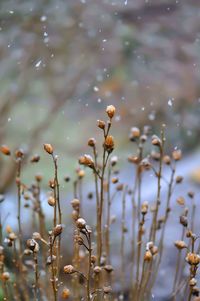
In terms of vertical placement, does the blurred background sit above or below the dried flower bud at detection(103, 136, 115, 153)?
above

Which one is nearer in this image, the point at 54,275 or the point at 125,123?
the point at 54,275

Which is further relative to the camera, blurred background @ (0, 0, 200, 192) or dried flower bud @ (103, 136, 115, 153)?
blurred background @ (0, 0, 200, 192)

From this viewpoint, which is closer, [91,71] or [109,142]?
[109,142]

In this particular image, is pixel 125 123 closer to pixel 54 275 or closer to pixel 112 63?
pixel 112 63

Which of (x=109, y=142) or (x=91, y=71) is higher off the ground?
(x=91, y=71)

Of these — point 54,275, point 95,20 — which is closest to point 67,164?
point 95,20

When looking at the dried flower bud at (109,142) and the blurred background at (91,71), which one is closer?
the dried flower bud at (109,142)

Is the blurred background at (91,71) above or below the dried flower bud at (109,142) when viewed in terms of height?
→ above

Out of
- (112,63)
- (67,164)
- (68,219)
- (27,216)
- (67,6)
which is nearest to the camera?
(68,219)
